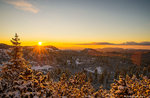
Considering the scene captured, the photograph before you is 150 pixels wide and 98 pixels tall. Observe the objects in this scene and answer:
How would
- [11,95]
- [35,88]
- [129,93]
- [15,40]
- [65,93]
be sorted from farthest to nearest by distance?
[65,93], [129,93], [15,40], [35,88], [11,95]

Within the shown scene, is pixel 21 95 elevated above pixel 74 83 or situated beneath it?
elevated above

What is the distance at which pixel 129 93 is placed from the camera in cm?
995

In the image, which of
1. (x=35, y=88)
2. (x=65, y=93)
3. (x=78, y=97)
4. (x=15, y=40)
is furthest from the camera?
(x=65, y=93)

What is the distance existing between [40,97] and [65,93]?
41.1 ft

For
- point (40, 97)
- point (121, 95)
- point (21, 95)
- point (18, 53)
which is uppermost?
point (18, 53)

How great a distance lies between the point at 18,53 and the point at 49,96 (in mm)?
5037

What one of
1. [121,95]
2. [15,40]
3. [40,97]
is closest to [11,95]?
[40,97]

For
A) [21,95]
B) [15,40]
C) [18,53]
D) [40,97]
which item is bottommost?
[40,97]

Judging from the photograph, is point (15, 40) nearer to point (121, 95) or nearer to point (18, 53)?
point (18, 53)

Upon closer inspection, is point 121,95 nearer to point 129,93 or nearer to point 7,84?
point 129,93

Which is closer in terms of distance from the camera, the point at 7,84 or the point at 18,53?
the point at 7,84

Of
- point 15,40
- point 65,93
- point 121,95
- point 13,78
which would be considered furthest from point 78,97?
point 15,40

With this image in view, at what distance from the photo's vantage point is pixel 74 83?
2069cm

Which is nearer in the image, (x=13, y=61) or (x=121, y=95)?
(x=13, y=61)
